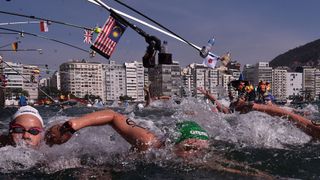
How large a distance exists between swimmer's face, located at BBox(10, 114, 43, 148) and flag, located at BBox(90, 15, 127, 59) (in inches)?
126

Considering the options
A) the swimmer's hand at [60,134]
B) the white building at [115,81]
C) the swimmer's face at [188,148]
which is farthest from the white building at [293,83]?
the swimmer's hand at [60,134]

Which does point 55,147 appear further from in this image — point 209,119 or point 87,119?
point 209,119

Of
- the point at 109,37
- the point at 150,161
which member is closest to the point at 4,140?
the point at 150,161

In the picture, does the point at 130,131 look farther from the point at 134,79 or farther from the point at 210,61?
the point at 134,79

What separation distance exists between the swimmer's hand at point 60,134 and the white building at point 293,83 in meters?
135

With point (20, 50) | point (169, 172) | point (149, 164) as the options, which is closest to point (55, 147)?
point (149, 164)

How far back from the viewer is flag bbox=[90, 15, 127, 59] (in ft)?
25.3

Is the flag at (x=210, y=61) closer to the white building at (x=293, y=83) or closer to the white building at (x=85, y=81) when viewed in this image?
the white building at (x=85, y=81)

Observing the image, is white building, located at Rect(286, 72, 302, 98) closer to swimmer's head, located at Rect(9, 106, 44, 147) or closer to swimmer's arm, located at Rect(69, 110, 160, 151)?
swimmer's arm, located at Rect(69, 110, 160, 151)

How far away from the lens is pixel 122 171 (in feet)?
14.8

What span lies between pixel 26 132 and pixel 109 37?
3476 millimetres

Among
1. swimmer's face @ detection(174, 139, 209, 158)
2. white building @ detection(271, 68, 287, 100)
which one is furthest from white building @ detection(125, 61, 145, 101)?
swimmer's face @ detection(174, 139, 209, 158)

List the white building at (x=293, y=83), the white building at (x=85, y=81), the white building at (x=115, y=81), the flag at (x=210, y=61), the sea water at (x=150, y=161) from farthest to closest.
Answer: the white building at (x=115, y=81) < the white building at (x=293, y=83) < the white building at (x=85, y=81) < the flag at (x=210, y=61) < the sea water at (x=150, y=161)

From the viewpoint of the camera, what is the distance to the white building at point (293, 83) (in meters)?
135
